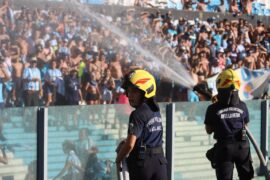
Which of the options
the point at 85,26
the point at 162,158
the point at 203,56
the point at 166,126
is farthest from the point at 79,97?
the point at 162,158

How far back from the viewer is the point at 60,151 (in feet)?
30.0

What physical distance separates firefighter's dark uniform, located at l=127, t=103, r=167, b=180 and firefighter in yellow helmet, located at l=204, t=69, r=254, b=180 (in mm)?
1684

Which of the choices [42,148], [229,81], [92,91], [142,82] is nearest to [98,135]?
[42,148]

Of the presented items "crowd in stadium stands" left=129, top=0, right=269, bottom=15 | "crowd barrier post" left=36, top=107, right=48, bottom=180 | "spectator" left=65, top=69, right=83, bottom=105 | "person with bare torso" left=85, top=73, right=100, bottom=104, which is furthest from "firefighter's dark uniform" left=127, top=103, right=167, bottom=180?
"crowd in stadium stands" left=129, top=0, right=269, bottom=15

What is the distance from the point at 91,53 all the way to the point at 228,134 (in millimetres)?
7862

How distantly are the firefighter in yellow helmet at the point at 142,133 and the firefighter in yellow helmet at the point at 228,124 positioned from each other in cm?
165

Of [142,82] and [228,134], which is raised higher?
[142,82]

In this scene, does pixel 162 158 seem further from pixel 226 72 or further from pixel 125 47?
pixel 125 47

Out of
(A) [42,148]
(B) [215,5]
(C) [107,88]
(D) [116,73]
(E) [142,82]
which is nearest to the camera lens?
(E) [142,82]

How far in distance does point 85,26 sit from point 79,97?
259 centimetres

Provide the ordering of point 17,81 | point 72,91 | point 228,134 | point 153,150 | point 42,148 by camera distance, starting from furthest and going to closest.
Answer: point 72,91 < point 17,81 < point 42,148 < point 228,134 < point 153,150

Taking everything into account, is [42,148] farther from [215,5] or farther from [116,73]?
[215,5]

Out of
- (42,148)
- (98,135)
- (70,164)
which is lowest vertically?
(70,164)

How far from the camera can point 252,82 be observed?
1756 centimetres
